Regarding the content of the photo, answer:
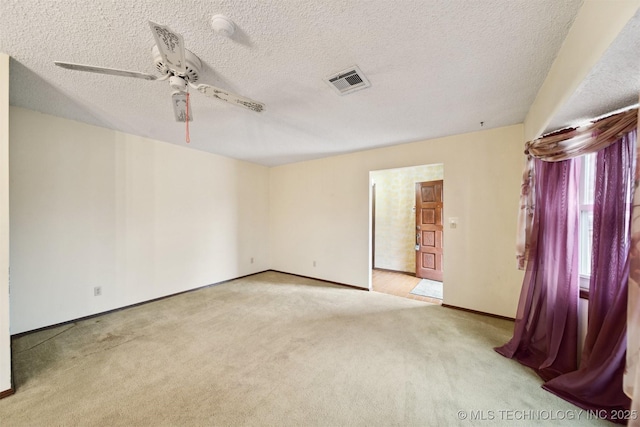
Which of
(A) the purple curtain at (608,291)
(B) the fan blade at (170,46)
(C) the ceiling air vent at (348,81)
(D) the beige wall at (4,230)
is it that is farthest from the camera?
(C) the ceiling air vent at (348,81)

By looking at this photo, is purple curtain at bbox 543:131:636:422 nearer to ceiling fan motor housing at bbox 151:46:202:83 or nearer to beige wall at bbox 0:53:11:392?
ceiling fan motor housing at bbox 151:46:202:83

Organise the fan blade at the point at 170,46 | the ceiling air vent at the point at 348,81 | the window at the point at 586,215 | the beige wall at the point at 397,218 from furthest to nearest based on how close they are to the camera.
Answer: the beige wall at the point at 397,218 < the window at the point at 586,215 < the ceiling air vent at the point at 348,81 < the fan blade at the point at 170,46

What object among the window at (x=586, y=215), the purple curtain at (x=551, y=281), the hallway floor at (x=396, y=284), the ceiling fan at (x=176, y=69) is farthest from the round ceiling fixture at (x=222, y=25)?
the hallway floor at (x=396, y=284)

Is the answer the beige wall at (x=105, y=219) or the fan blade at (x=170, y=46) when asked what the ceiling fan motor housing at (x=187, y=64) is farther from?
the beige wall at (x=105, y=219)

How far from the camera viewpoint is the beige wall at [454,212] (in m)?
2.88

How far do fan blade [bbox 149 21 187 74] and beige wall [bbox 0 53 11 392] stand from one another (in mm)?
1277

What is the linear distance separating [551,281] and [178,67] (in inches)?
127

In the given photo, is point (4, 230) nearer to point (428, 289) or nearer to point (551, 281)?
point (551, 281)

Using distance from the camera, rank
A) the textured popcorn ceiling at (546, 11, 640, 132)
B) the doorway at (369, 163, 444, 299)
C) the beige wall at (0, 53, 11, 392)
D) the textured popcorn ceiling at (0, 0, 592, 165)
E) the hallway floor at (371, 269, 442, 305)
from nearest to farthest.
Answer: the textured popcorn ceiling at (546, 11, 640, 132) → the textured popcorn ceiling at (0, 0, 592, 165) → the beige wall at (0, 53, 11, 392) → the hallway floor at (371, 269, 442, 305) → the doorway at (369, 163, 444, 299)

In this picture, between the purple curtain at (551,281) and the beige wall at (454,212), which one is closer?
the purple curtain at (551,281)

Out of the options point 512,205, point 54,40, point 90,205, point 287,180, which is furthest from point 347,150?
point 90,205

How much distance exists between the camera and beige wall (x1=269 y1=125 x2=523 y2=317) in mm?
2885

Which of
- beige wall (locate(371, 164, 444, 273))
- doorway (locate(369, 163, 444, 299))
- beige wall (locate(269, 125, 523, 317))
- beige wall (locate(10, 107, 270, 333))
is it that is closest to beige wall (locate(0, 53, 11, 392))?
beige wall (locate(10, 107, 270, 333))

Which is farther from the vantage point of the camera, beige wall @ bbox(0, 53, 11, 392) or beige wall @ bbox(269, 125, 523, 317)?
beige wall @ bbox(269, 125, 523, 317)
